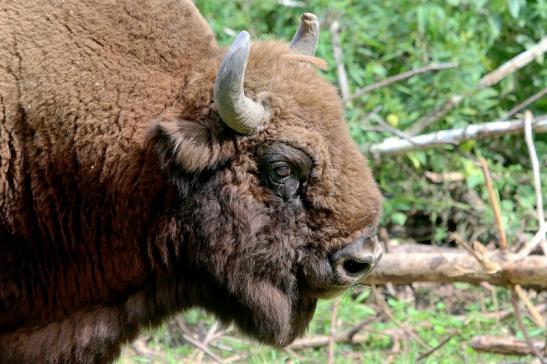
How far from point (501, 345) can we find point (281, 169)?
2.33 metres

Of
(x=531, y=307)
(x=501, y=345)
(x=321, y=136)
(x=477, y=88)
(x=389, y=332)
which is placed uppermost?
(x=321, y=136)

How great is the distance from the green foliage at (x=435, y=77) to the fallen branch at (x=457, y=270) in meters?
1.64

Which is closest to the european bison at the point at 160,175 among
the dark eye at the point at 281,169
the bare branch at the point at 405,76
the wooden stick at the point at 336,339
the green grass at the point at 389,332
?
the dark eye at the point at 281,169

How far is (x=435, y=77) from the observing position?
24.7 ft

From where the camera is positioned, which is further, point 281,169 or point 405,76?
point 405,76

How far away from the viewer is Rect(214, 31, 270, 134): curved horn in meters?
3.45

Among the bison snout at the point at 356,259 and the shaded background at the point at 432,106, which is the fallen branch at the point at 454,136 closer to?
the shaded background at the point at 432,106

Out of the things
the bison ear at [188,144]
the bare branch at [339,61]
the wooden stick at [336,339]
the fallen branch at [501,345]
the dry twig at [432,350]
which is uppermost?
the bison ear at [188,144]

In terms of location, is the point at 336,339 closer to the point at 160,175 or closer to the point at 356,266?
the point at 356,266

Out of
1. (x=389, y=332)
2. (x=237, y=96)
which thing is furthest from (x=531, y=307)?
(x=237, y=96)

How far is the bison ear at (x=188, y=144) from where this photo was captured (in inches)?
142

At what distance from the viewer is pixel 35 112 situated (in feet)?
12.3

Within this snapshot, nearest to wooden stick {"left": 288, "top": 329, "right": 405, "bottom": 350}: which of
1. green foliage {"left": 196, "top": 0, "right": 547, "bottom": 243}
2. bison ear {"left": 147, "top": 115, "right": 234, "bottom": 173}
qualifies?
green foliage {"left": 196, "top": 0, "right": 547, "bottom": 243}

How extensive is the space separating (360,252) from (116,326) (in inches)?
47.9
